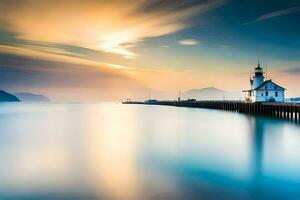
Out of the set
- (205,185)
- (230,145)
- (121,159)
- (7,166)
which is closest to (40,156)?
(7,166)

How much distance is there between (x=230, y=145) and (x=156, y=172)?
7.23 meters

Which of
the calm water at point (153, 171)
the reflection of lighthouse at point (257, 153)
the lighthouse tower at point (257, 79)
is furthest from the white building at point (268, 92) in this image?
the calm water at point (153, 171)

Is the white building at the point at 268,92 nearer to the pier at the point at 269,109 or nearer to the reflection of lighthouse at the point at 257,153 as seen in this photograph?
the pier at the point at 269,109

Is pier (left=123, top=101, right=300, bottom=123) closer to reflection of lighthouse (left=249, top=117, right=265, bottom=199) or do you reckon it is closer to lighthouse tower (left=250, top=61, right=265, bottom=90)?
lighthouse tower (left=250, top=61, right=265, bottom=90)

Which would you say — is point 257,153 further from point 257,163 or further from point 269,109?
point 269,109

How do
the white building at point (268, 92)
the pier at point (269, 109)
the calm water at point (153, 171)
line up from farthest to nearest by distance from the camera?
the white building at point (268, 92) < the pier at point (269, 109) < the calm water at point (153, 171)

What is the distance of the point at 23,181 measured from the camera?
30.9 ft

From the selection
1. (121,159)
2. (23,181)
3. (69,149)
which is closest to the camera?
(23,181)

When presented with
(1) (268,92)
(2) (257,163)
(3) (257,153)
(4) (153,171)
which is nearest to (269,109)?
(1) (268,92)

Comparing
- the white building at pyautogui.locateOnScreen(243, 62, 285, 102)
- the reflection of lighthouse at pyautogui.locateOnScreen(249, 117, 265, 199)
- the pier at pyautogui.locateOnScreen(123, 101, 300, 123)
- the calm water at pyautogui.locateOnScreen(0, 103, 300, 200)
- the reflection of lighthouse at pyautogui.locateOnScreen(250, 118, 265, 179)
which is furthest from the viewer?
the white building at pyautogui.locateOnScreen(243, 62, 285, 102)

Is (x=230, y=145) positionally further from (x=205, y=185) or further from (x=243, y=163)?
(x=205, y=185)

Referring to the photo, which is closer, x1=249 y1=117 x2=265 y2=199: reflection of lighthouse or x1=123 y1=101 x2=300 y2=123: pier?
x1=249 y1=117 x2=265 y2=199: reflection of lighthouse

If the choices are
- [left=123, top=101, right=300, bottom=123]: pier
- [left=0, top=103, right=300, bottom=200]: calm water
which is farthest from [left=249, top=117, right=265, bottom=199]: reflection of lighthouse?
[left=123, top=101, right=300, bottom=123]: pier

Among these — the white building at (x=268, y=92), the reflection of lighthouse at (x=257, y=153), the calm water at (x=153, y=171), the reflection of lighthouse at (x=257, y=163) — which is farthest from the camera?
the white building at (x=268, y=92)
